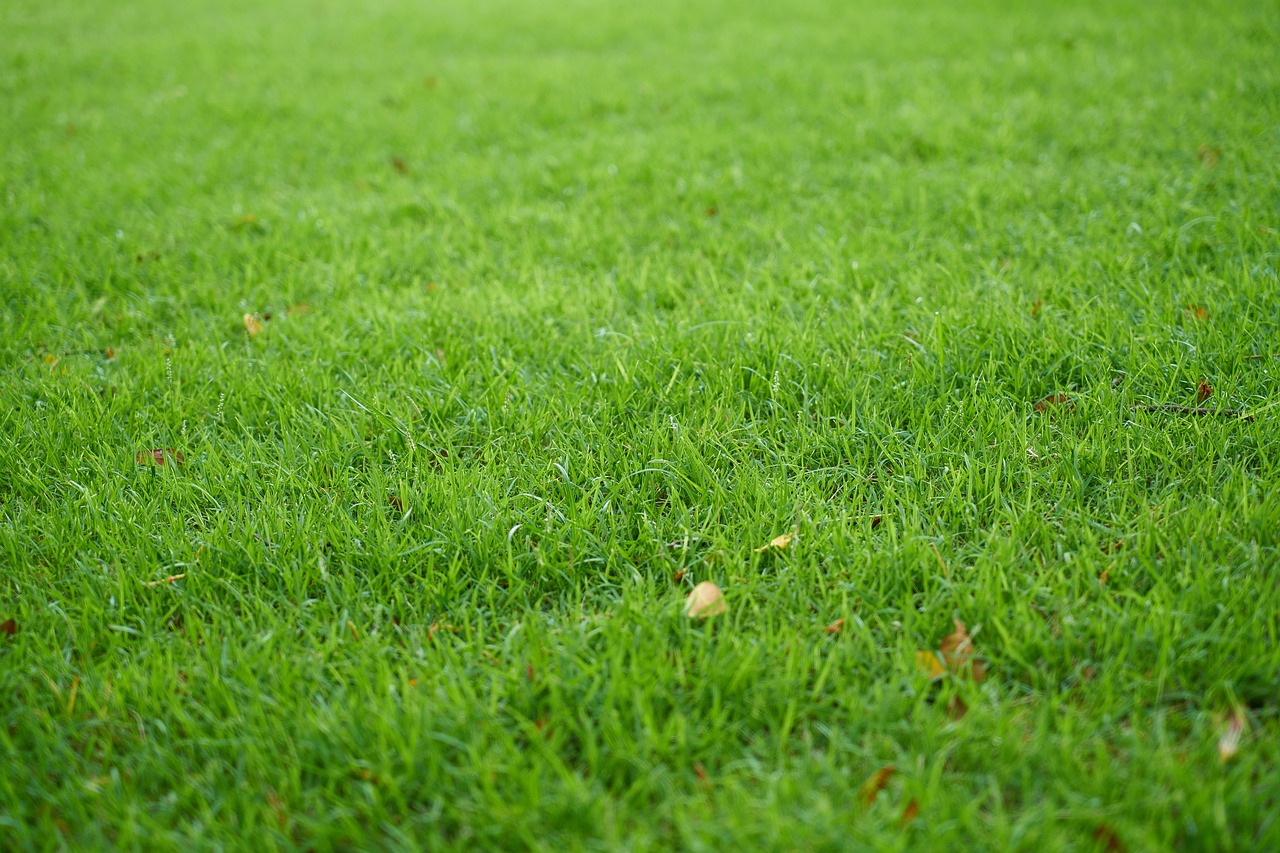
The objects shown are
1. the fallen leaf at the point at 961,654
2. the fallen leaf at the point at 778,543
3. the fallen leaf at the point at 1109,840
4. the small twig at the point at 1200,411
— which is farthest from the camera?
the small twig at the point at 1200,411

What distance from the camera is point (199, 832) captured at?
1.51 meters

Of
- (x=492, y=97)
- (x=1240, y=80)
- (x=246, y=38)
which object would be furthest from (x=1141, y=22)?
(x=246, y=38)

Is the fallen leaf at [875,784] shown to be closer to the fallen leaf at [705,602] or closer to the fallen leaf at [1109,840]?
the fallen leaf at [1109,840]

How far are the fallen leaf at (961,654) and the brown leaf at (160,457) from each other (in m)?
2.17

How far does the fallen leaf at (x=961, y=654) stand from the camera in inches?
68.9

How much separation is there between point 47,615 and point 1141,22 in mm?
8547

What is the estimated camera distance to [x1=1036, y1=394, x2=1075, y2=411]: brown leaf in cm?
253

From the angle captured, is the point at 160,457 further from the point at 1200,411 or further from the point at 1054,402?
the point at 1200,411

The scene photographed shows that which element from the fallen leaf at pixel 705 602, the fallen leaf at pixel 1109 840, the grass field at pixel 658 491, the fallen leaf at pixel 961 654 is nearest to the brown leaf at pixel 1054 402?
the grass field at pixel 658 491

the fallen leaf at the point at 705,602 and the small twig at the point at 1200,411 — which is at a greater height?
the small twig at the point at 1200,411

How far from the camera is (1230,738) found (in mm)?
1550

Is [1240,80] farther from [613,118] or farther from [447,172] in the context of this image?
[447,172]

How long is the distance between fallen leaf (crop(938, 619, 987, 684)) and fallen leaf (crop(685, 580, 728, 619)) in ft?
1.58

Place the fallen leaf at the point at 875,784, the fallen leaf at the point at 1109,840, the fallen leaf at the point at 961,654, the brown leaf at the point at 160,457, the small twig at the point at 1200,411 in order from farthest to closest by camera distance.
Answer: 1. the brown leaf at the point at 160,457
2. the small twig at the point at 1200,411
3. the fallen leaf at the point at 961,654
4. the fallen leaf at the point at 875,784
5. the fallen leaf at the point at 1109,840
